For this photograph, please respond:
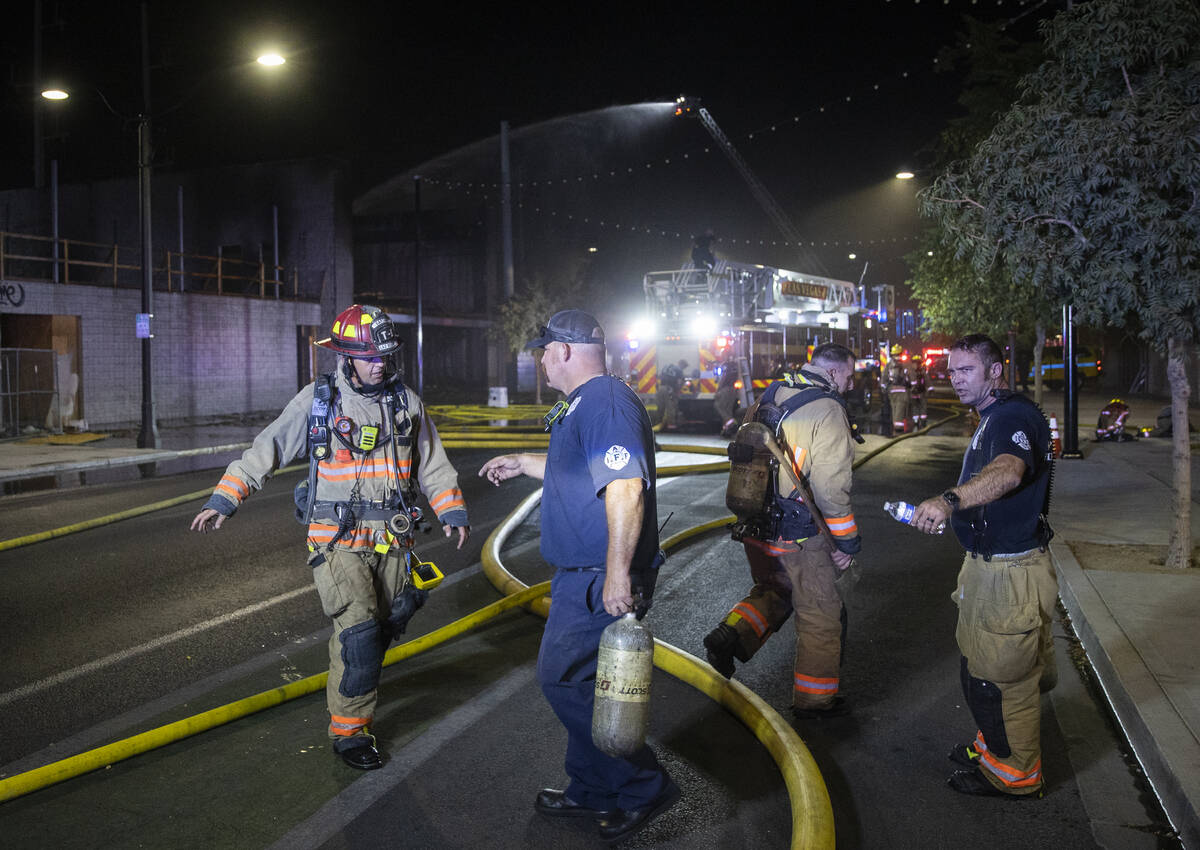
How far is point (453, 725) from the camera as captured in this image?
463 centimetres

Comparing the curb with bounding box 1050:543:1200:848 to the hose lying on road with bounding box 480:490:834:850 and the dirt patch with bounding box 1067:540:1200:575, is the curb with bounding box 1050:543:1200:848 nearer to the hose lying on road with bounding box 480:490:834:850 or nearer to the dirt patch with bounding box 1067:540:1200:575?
the dirt patch with bounding box 1067:540:1200:575

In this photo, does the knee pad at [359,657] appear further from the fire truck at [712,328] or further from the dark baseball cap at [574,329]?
the fire truck at [712,328]

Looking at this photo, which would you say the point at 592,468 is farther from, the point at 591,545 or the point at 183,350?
the point at 183,350

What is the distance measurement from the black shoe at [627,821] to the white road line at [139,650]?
327 centimetres

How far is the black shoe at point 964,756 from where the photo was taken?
4.16 metres

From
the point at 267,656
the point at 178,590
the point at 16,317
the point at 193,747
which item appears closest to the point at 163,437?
the point at 16,317

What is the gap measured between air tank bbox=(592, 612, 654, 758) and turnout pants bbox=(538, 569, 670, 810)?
17cm

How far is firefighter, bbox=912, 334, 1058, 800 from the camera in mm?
Result: 3900

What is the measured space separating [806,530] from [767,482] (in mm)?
297

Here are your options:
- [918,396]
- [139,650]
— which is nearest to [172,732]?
[139,650]

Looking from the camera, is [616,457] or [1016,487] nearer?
[616,457]

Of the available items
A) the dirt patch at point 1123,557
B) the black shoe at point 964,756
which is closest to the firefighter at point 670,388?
the dirt patch at point 1123,557

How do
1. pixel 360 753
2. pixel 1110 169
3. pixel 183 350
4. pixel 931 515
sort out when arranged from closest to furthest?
pixel 931 515
pixel 360 753
pixel 1110 169
pixel 183 350

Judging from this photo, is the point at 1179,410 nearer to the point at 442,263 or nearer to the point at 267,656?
the point at 267,656
